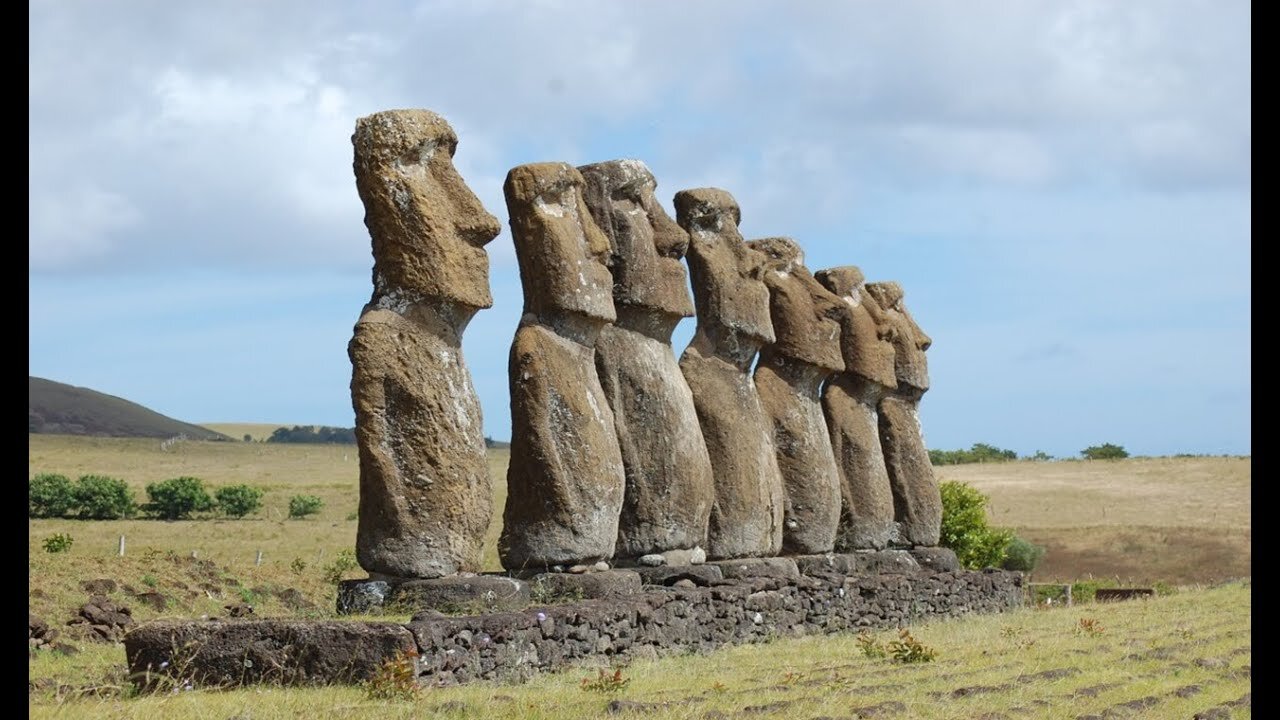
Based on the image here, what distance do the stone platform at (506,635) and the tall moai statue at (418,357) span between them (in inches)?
39.6

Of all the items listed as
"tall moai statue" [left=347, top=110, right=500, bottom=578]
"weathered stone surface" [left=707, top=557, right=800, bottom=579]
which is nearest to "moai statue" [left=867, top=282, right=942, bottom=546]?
"weathered stone surface" [left=707, top=557, right=800, bottom=579]

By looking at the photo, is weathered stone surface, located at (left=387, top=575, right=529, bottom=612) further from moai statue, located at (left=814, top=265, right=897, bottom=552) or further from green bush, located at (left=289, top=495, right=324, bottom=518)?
green bush, located at (left=289, top=495, right=324, bottom=518)

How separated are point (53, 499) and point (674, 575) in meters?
41.0

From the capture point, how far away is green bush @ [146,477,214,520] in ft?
170

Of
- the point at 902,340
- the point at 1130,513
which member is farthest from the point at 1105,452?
the point at 902,340

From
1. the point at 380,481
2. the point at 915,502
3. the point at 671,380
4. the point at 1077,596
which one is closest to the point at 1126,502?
the point at 1077,596

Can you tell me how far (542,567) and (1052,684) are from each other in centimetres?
427

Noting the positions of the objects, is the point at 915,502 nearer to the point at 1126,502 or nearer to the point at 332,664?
the point at 332,664

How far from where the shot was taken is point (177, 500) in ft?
171

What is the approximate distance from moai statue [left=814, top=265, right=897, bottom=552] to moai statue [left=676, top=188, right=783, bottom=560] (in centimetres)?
260

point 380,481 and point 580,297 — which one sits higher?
point 580,297

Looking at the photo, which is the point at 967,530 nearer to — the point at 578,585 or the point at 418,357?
the point at 578,585

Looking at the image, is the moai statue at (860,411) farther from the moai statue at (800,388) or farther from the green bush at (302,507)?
the green bush at (302,507)

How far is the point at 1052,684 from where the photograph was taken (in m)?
11.7
